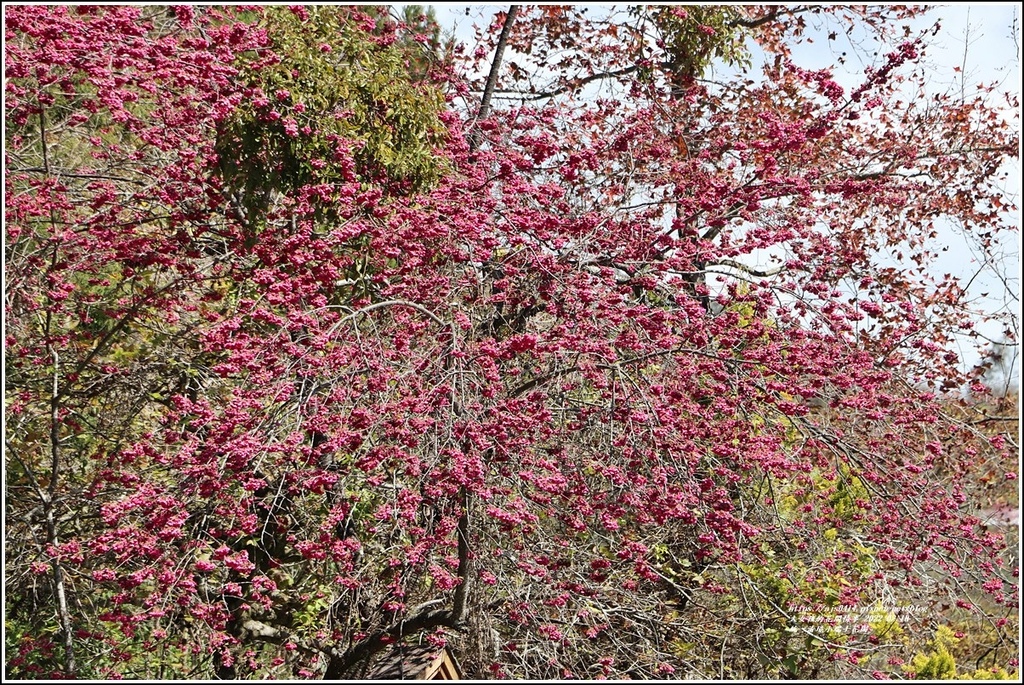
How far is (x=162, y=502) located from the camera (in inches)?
152

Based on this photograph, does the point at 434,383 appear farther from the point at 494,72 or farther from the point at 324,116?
the point at 494,72

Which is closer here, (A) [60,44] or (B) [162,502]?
(B) [162,502]

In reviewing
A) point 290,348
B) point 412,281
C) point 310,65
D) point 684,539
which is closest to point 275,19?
point 310,65

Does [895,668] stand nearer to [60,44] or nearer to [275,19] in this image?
[275,19]

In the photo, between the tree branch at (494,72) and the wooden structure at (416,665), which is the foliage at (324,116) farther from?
the wooden structure at (416,665)

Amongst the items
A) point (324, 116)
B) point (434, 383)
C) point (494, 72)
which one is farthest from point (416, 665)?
point (494, 72)

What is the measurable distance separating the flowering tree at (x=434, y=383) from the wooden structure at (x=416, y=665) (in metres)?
0.11

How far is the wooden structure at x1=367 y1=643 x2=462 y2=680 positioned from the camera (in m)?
3.89

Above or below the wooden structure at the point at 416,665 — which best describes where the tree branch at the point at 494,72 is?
above

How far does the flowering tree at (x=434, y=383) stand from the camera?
444 cm

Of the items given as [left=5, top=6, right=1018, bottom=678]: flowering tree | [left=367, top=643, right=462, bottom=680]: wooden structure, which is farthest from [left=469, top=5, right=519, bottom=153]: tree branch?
[left=367, top=643, right=462, bottom=680]: wooden structure

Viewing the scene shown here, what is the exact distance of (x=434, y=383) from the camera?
180 inches

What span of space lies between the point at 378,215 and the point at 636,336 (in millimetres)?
1409

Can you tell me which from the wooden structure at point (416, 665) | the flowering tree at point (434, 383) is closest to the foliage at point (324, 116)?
the flowering tree at point (434, 383)
